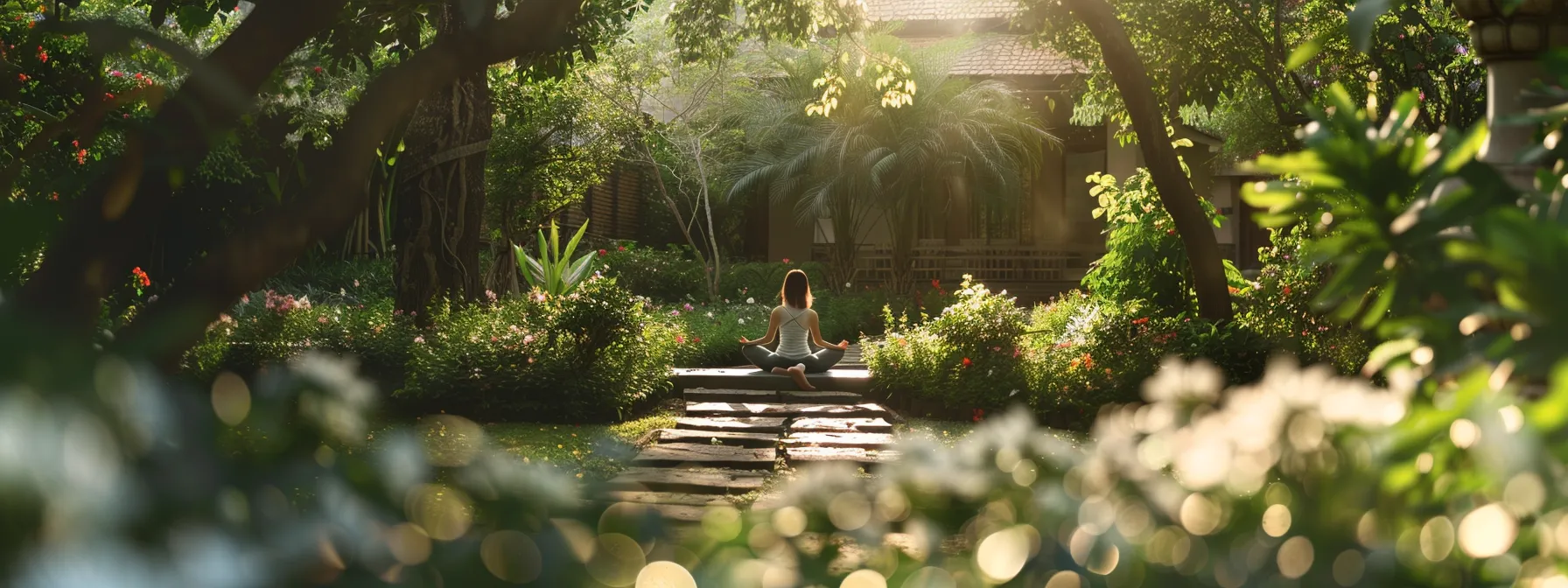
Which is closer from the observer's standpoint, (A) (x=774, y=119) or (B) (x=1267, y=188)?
(B) (x=1267, y=188)

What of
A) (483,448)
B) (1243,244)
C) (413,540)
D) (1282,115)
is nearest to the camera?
(413,540)

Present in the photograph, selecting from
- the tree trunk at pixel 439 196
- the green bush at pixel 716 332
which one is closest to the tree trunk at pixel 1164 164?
the green bush at pixel 716 332

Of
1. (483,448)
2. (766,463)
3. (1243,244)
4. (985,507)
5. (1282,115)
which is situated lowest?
(1243,244)

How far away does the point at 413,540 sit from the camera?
64cm

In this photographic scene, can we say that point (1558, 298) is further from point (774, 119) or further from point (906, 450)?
point (774, 119)

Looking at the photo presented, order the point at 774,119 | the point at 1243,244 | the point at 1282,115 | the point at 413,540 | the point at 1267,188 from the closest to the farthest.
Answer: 1. the point at 413,540
2. the point at 1267,188
3. the point at 1282,115
4. the point at 774,119
5. the point at 1243,244

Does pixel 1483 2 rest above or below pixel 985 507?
above

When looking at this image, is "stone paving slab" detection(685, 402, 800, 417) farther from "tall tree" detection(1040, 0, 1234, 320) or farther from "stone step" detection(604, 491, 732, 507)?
"tall tree" detection(1040, 0, 1234, 320)

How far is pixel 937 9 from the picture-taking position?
24062 mm

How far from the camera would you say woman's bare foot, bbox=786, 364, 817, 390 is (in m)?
10.5

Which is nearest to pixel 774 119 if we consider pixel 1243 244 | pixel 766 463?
pixel 1243 244

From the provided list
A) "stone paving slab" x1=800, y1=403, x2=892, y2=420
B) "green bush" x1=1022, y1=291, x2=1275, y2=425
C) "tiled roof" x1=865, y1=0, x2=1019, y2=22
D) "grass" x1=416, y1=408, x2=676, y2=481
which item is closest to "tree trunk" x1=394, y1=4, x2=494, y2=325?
"grass" x1=416, y1=408, x2=676, y2=481

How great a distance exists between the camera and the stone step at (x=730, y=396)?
1023 cm

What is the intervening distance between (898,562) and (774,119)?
2064 centimetres
